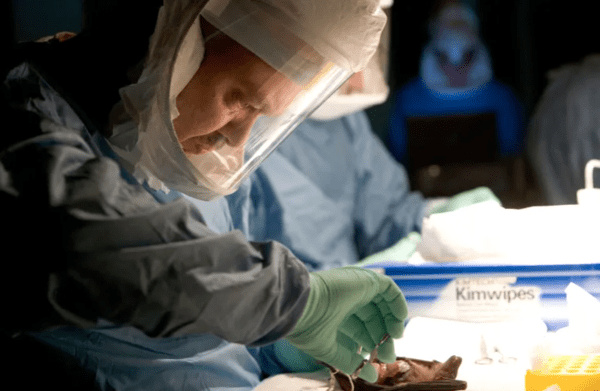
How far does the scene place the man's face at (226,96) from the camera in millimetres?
1258

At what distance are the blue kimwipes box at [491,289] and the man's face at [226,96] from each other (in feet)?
1.83

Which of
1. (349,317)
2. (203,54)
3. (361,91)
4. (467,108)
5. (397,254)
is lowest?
(467,108)

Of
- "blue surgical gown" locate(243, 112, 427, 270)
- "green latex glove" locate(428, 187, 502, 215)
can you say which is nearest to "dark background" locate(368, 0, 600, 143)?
"blue surgical gown" locate(243, 112, 427, 270)

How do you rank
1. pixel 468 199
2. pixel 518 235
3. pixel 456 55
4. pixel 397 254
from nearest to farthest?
pixel 518 235 → pixel 397 254 → pixel 468 199 → pixel 456 55

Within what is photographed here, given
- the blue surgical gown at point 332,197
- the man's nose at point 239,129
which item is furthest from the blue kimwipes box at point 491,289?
the blue surgical gown at point 332,197

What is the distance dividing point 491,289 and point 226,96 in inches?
30.6

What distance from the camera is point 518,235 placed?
170 cm

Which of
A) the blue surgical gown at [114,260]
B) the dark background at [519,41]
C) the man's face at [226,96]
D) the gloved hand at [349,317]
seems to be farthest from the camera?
the dark background at [519,41]

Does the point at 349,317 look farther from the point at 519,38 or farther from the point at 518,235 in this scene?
the point at 519,38

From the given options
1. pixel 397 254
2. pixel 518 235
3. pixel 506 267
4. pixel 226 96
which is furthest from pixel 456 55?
pixel 226 96

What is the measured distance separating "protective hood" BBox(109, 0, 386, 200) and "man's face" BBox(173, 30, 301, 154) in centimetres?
2

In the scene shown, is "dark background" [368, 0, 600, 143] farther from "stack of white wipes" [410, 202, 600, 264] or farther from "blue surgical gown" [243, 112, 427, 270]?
"stack of white wipes" [410, 202, 600, 264]

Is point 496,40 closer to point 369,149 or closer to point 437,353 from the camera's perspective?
point 369,149

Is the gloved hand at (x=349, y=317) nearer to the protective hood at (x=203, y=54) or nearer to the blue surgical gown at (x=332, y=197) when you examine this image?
the protective hood at (x=203, y=54)
